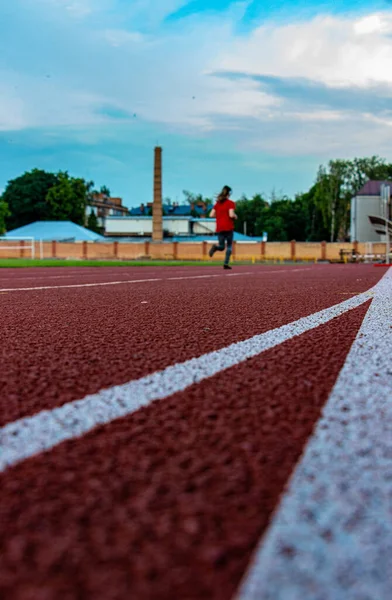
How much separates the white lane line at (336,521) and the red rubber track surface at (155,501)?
4 centimetres

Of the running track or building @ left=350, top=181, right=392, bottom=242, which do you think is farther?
building @ left=350, top=181, right=392, bottom=242

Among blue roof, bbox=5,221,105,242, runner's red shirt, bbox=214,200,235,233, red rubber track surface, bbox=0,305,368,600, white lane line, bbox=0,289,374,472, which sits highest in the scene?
blue roof, bbox=5,221,105,242

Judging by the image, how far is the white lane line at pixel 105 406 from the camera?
1.42 meters

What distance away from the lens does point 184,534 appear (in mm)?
967

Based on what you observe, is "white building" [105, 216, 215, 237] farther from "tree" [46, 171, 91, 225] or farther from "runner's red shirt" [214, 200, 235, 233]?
"runner's red shirt" [214, 200, 235, 233]

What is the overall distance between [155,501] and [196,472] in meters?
0.17

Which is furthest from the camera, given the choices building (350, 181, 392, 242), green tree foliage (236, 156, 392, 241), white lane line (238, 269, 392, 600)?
green tree foliage (236, 156, 392, 241)

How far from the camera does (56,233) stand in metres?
68.8

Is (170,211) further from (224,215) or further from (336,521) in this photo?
(336,521)

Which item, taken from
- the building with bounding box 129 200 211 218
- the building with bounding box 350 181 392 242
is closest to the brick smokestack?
the building with bounding box 350 181 392 242

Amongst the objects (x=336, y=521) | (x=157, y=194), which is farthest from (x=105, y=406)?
(x=157, y=194)

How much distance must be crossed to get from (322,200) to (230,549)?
8427 centimetres

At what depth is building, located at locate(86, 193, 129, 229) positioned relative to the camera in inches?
4695

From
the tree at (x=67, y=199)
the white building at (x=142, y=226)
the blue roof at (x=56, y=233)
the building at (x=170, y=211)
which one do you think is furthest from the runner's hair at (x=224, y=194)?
the building at (x=170, y=211)
